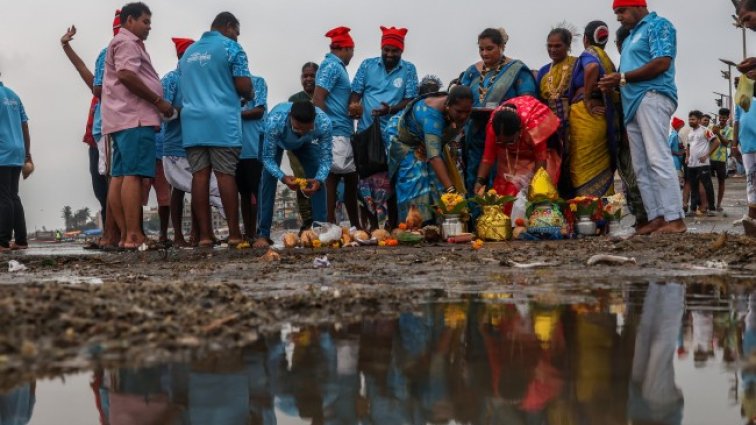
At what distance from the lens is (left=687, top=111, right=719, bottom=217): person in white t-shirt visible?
14.5 m

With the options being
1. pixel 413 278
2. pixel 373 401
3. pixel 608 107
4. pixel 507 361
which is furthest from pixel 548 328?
pixel 608 107

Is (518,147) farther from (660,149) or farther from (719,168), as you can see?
(719,168)

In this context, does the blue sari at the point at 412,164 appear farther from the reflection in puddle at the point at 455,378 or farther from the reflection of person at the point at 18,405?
the reflection of person at the point at 18,405

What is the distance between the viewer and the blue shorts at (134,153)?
6484 millimetres

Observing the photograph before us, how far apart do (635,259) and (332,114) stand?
13.5ft

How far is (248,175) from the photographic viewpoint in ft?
25.6

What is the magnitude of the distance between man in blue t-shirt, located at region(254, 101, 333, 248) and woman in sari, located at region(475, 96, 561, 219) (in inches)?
52.5

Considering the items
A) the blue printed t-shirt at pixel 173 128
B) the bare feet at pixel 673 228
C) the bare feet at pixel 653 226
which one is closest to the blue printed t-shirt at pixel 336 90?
the blue printed t-shirt at pixel 173 128

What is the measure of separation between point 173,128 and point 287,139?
1003 mm

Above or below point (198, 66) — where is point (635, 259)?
below

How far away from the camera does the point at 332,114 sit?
839 cm

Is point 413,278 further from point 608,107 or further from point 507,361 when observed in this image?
point 608,107

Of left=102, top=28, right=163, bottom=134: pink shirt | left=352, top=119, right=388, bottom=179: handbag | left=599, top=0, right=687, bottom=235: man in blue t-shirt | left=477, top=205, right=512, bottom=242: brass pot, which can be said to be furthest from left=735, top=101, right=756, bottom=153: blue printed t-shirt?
left=102, top=28, right=163, bottom=134: pink shirt

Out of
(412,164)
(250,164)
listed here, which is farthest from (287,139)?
(412,164)
